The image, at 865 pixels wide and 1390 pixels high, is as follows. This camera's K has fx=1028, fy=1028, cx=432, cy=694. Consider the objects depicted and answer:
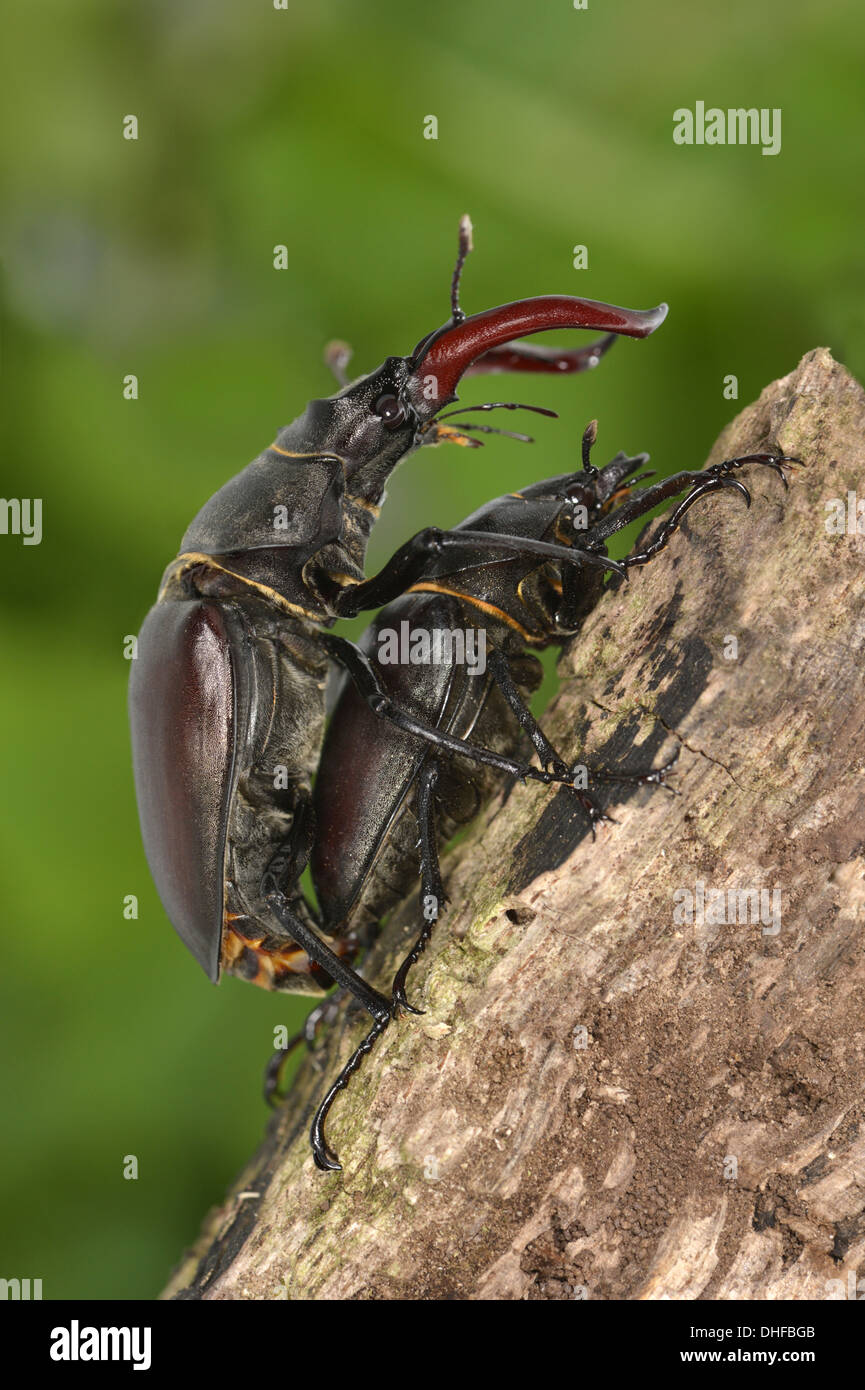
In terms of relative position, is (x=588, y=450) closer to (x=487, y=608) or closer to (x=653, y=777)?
(x=487, y=608)

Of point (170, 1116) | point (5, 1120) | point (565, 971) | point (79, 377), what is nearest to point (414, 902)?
point (565, 971)

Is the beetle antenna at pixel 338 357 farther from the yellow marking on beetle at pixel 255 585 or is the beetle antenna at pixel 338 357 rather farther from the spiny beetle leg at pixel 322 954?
the spiny beetle leg at pixel 322 954

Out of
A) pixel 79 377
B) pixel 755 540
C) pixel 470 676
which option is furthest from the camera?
pixel 79 377

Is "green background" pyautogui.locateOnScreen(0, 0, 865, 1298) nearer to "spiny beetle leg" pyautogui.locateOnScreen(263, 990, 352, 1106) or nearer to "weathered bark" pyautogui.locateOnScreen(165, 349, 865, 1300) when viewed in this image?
"spiny beetle leg" pyautogui.locateOnScreen(263, 990, 352, 1106)

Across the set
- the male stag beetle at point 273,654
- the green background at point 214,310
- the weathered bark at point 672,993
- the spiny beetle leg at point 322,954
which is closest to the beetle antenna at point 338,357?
the green background at point 214,310

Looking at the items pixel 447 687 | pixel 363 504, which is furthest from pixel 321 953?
pixel 363 504

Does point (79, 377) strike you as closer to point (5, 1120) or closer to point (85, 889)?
point (85, 889)
